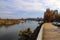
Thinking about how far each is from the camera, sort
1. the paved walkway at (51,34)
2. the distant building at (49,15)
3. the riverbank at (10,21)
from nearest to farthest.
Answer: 1. the paved walkway at (51,34)
2. the riverbank at (10,21)
3. the distant building at (49,15)

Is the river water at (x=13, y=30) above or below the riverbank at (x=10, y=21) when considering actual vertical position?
below

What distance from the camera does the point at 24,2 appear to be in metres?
4.73

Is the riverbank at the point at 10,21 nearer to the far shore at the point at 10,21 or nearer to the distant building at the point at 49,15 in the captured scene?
the far shore at the point at 10,21

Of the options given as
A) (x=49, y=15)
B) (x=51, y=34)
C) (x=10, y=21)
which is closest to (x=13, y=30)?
(x=10, y=21)

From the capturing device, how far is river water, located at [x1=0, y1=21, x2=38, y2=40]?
4.62m

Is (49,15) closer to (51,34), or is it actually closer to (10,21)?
(10,21)

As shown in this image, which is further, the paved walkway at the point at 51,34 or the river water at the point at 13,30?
the river water at the point at 13,30

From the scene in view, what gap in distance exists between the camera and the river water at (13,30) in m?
4.62

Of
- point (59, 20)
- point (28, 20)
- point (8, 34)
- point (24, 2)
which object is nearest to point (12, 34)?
point (8, 34)

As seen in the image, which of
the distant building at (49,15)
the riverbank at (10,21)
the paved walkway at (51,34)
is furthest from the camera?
the distant building at (49,15)

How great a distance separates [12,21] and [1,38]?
741mm

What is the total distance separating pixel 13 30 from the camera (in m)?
4.69

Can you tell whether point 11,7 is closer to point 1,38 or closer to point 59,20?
point 1,38

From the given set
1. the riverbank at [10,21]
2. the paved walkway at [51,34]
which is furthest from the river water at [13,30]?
the paved walkway at [51,34]
